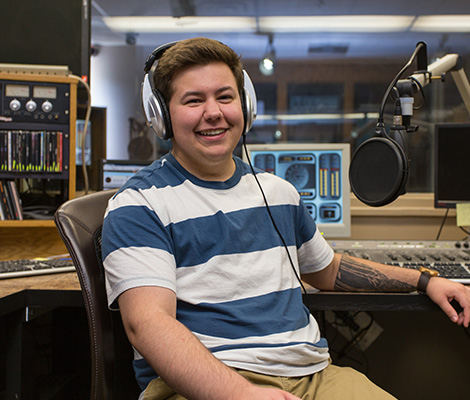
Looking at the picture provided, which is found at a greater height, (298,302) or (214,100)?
(214,100)

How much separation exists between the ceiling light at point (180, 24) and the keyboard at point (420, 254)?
1.59 metres

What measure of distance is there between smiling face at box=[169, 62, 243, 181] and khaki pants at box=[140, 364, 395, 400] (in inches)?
18.1

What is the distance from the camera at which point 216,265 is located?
104 centimetres

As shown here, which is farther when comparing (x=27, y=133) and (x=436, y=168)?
(x=436, y=168)

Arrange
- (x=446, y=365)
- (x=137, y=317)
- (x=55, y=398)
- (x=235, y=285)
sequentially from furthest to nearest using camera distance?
1. (x=446, y=365)
2. (x=55, y=398)
3. (x=235, y=285)
4. (x=137, y=317)

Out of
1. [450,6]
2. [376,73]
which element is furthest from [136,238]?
[450,6]

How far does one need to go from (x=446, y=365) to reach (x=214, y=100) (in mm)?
1765

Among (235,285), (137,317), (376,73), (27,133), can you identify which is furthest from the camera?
(376,73)

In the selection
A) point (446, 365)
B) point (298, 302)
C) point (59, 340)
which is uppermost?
point (298, 302)

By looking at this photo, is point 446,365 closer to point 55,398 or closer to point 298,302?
point 298,302

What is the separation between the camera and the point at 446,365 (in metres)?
2.20

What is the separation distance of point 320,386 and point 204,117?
2.10 feet

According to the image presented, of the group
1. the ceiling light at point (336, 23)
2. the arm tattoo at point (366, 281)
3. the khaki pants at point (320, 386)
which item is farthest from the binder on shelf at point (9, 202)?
the ceiling light at point (336, 23)

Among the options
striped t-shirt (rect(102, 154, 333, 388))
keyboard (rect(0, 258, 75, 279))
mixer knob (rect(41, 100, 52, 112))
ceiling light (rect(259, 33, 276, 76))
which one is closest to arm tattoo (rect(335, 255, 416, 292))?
striped t-shirt (rect(102, 154, 333, 388))
